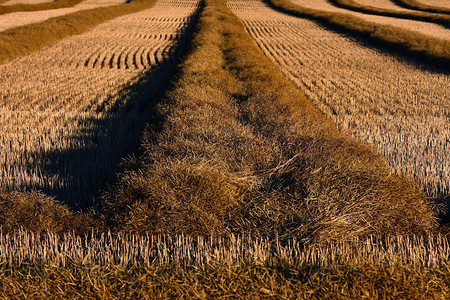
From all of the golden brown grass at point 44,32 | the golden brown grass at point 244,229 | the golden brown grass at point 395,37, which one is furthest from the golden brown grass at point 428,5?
the golden brown grass at point 244,229

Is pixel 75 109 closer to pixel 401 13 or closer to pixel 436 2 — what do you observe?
pixel 401 13

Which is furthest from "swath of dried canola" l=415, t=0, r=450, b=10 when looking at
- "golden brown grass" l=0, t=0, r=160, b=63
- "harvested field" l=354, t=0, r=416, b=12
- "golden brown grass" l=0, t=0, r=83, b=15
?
"golden brown grass" l=0, t=0, r=83, b=15

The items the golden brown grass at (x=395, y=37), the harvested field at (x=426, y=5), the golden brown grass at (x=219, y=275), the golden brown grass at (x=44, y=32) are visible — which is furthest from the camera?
the harvested field at (x=426, y=5)

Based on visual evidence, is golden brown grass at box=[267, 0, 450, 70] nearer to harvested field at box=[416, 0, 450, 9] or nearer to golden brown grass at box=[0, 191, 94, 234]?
golden brown grass at box=[0, 191, 94, 234]

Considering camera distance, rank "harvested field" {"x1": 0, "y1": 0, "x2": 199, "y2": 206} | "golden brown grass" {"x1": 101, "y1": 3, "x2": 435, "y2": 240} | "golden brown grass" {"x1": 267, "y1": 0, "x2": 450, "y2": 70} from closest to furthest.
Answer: "golden brown grass" {"x1": 101, "y1": 3, "x2": 435, "y2": 240} → "harvested field" {"x1": 0, "y1": 0, "x2": 199, "y2": 206} → "golden brown grass" {"x1": 267, "y1": 0, "x2": 450, "y2": 70}

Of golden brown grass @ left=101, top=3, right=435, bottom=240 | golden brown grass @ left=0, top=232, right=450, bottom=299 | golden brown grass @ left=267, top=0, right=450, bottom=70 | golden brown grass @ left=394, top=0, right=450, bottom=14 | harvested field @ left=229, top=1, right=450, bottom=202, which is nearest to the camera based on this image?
golden brown grass @ left=0, top=232, right=450, bottom=299

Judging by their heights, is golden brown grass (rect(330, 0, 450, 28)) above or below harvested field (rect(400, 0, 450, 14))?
below

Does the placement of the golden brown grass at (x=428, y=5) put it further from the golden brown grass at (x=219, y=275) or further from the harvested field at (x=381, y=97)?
the golden brown grass at (x=219, y=275)
